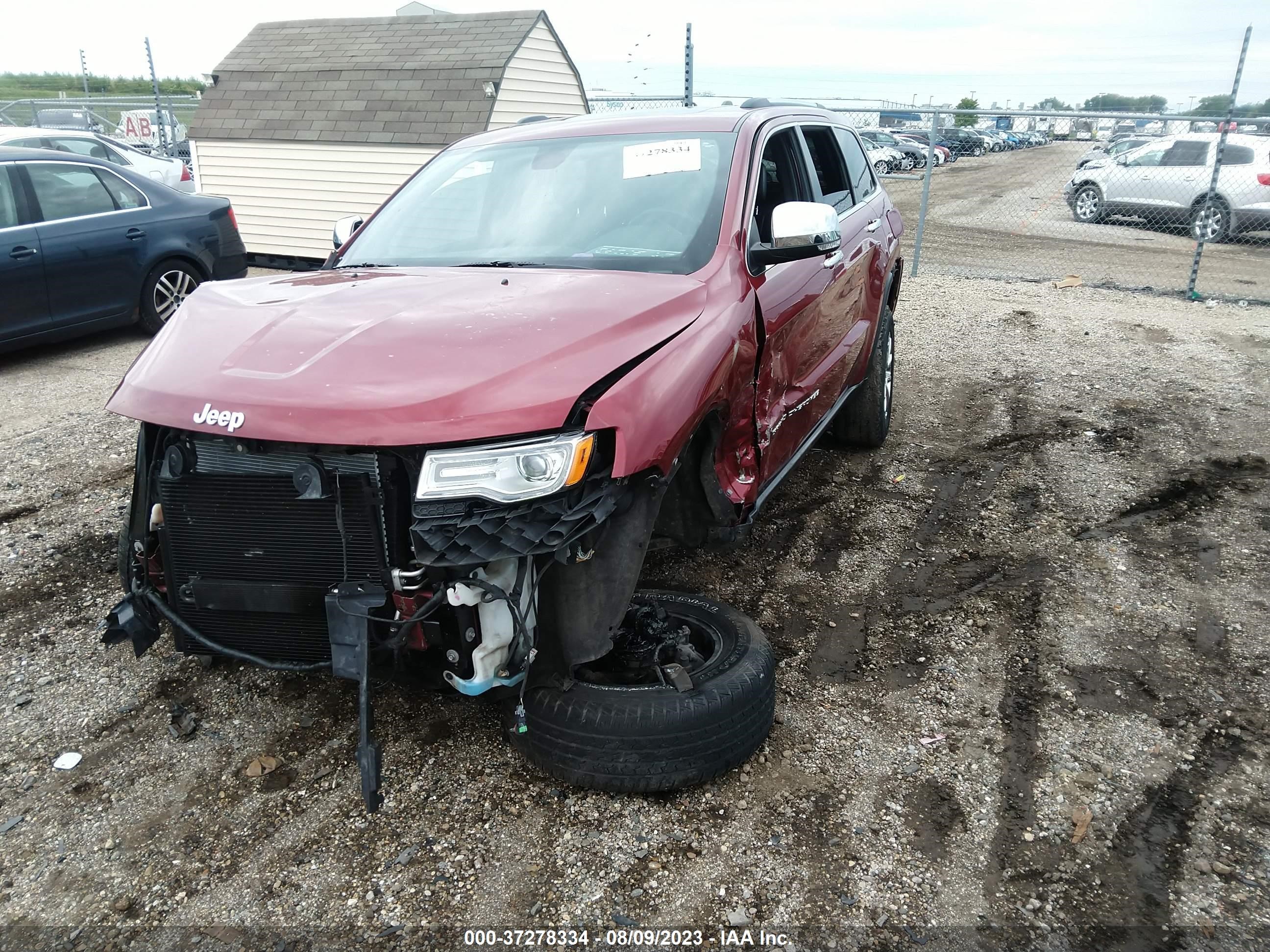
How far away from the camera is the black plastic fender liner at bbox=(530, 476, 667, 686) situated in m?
2.52

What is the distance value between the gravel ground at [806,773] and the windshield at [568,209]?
150 centimetres

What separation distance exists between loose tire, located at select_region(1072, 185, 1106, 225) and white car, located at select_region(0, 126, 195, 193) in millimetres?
14469

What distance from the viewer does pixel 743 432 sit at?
317 cm

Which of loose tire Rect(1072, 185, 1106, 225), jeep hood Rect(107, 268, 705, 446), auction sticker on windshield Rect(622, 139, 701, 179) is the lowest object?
loose tire Rect(1072, 185, 1106, 225)

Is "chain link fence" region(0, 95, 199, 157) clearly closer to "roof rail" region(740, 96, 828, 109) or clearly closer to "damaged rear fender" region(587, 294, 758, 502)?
"roof rail" region(740, 96, 828, 109)

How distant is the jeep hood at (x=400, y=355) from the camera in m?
2.24

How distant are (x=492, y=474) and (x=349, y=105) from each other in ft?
37.7

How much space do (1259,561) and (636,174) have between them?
3.26 metres

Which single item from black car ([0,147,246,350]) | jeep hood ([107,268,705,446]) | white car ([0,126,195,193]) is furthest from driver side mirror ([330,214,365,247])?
white car ([0,126,195,193])

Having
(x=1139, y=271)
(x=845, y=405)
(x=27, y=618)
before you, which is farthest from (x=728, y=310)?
(x=1139, y=271)

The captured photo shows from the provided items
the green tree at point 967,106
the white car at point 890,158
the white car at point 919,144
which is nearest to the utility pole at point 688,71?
the white car at point 890,158

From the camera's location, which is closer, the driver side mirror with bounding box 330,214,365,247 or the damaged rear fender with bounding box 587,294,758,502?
the damaged rear fender with bounding box 587,294,758,502

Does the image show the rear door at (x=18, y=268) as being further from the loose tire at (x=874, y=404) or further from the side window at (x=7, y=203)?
the loose tire at (x=874, y=404)

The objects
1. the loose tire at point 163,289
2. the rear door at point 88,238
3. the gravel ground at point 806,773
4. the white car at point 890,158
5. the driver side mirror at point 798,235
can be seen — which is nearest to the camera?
the gravel ground at point 806,773
